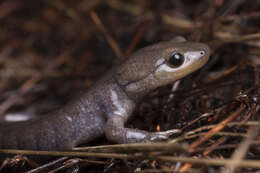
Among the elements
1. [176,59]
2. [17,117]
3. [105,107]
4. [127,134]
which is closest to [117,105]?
[105,107]

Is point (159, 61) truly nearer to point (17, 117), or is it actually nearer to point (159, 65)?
point (159, 65)

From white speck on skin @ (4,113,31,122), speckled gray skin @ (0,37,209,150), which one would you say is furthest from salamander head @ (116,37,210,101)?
white speck on skin @ (4,113,31,122)

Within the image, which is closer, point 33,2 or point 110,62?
point 110,62

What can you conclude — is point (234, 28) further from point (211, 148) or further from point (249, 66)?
point (211, 148)

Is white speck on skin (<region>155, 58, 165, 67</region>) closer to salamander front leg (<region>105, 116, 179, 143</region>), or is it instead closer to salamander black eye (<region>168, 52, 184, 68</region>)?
salamander black eye (<region>168, 52, 184, 68</region>)

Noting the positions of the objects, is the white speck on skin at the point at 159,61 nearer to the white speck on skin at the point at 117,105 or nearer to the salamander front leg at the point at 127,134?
the white speck on skin at the point at 117,105

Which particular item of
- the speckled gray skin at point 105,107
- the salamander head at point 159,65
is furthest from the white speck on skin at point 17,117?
the salamander head at point 159,65

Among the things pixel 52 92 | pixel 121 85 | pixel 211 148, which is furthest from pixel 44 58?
pixel 211 148
